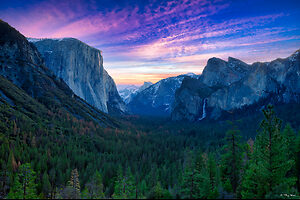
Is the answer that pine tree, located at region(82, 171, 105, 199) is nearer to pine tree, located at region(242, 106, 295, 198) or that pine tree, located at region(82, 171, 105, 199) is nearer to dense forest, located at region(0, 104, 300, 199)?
dense forest, located at region(0, 104, 300, 199)

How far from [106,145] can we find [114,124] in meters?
70.5

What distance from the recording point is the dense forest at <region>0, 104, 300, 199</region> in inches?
792

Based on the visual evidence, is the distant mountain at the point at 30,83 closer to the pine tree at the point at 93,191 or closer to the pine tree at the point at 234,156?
the pine tree at the point at 93,191

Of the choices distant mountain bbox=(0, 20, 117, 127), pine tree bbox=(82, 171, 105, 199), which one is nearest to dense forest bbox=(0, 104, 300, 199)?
pine tree bbox=(82, 171, 105, 199)

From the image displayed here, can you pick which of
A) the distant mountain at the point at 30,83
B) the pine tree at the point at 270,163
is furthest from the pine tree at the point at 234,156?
the distant mountain at the point at 30,83

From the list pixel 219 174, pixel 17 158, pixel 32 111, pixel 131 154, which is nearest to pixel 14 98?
pixel 32 111

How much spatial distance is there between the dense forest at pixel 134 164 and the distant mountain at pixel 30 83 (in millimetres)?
12477

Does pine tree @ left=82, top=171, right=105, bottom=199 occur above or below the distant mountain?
below

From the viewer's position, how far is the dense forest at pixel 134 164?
20125 mm

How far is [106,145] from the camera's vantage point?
10312 centimetres

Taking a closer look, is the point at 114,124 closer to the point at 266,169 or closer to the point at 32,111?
the point at 32,111

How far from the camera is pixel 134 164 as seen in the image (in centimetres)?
7631

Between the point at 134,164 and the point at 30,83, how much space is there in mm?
114280

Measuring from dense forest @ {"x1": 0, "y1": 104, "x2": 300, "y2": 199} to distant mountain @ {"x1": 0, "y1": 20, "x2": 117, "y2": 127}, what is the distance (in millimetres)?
12477
